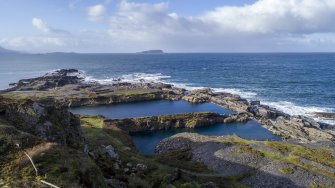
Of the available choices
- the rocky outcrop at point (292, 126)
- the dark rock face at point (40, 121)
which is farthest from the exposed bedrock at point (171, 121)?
the dark rock face at point (40, 121)

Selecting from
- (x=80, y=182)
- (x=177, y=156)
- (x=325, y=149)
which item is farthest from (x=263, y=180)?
(x=80, y=182)

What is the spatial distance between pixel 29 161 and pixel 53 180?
7.60 ft

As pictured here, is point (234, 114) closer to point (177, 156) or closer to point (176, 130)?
point (176, 130)

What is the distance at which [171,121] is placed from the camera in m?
88.2

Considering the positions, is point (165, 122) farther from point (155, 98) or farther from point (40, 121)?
point (40, 121)

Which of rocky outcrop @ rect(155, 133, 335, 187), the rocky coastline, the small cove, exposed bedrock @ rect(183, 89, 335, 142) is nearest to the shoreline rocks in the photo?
exposed bedrock @ rect(183, 89, 335, 142)

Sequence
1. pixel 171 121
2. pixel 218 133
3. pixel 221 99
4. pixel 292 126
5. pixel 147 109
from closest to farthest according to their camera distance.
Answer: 1. pixel 218 133
2. pixel 292 126
3. pixel 171 121
4. pixel 147 109
5. pixel 221 99

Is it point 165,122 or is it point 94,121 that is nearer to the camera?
point 94,121

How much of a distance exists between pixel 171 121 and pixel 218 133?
12.5m

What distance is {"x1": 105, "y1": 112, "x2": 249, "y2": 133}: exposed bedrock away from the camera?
8475 cm

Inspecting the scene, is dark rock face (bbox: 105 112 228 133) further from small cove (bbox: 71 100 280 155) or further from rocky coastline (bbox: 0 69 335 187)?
small cove (bbox: 71 100 280 155)

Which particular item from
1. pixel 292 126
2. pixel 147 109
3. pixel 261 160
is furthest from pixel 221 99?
pixel 261 160

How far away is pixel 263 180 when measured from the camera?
48.0 metres

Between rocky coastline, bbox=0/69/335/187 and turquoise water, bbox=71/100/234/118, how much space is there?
178 inches
